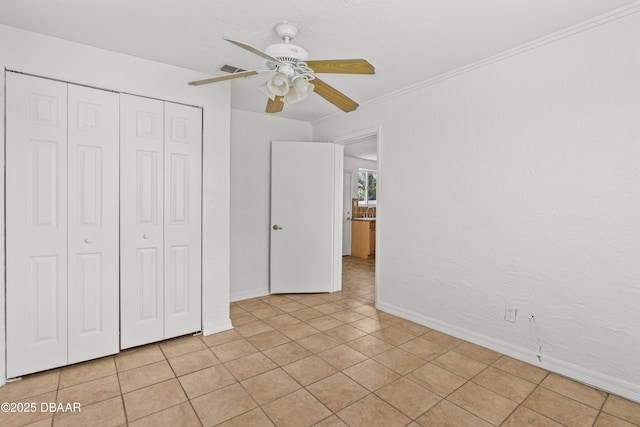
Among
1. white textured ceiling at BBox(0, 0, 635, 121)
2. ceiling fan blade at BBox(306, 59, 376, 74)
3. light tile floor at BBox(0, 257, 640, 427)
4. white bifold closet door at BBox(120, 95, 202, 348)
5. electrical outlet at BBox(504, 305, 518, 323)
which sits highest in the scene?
white textured ceiling at BBox(0, 0, 635, 121)

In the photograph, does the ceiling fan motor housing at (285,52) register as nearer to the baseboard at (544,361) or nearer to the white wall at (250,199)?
the white wall at (250,199)

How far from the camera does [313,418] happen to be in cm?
182

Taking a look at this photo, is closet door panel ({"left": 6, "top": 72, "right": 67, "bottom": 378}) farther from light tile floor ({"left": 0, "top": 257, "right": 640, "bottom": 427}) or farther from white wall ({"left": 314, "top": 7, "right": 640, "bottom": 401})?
white wall ({"left": 314, "top": 7, "right": 640, "bottom": 401})

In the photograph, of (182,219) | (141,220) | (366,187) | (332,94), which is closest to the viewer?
(332,94)

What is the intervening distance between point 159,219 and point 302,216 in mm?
1928

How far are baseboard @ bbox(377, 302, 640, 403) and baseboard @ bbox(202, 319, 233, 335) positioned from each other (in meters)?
1.87

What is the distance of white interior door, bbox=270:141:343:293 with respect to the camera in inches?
166

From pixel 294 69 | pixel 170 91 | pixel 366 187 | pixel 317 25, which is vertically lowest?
pixel 366 187

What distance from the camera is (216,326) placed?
301cm

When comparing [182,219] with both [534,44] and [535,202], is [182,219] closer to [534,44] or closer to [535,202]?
[535,202]

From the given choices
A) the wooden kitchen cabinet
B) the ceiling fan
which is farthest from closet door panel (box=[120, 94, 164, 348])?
the wooden kitchen cabinet

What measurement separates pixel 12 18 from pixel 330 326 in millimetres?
3385

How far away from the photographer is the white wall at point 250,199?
4.04 meters

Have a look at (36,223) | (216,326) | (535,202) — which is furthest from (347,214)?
(36,223)
